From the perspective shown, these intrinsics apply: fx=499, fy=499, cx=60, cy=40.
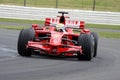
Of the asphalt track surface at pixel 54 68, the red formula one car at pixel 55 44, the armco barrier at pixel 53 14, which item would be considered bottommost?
the armco barrier at pixel 53 14

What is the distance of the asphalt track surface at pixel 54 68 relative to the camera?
10336mm

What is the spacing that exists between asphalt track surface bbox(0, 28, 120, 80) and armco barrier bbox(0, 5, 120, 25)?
18.0 metres

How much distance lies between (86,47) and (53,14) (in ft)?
66.0

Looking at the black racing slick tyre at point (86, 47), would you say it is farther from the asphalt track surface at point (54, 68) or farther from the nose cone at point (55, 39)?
the nose cone at point (55, 39)

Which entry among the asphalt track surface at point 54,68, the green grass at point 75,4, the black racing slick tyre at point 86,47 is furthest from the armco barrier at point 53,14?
the black racing slick tyre at point 86,47

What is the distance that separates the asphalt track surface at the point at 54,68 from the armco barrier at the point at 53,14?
18.0 metres

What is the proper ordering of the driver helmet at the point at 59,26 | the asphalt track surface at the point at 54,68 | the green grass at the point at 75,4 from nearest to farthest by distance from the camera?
the asphalt track surface at the point at 54,68, the driver helmet at the point at 59,26, the green grass at the point at 75,4

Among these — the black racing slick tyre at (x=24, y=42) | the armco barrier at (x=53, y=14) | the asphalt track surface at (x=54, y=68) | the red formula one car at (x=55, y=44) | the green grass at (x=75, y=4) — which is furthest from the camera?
the green grass at (x=75, y=4)

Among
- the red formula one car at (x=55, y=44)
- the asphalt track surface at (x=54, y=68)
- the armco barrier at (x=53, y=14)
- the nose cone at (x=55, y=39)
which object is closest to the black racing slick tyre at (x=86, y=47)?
the red formula one car at (x=55, y=44)

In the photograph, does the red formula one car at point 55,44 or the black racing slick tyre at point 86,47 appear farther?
the black racing slick tyre at point 86,47

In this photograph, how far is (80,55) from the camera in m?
14.0

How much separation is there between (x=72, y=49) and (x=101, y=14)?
66.2ft

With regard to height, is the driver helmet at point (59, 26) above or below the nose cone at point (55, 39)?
above

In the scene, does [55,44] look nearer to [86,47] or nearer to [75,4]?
[86,47]
